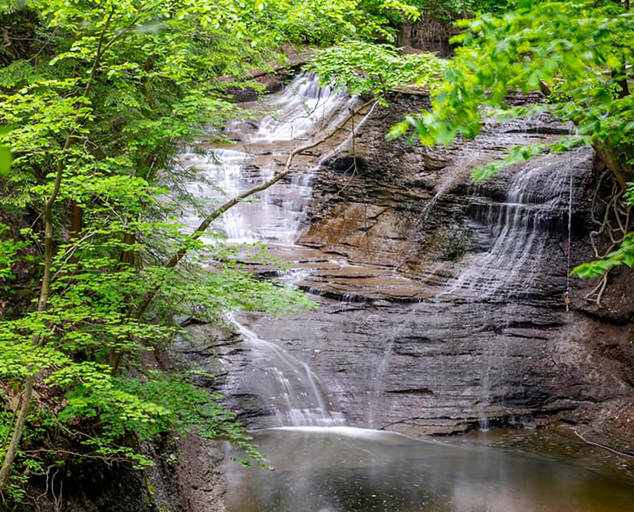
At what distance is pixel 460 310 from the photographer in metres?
12.0

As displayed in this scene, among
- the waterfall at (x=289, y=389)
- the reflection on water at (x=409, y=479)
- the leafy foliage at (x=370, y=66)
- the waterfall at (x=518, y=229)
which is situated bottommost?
the reflection on water at (x=409, y=479)

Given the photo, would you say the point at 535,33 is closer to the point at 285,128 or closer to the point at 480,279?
the point at 480,279

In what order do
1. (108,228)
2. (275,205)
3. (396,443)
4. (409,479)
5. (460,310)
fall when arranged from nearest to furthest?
(108,228)
(409,479)
(396,443)
(460,310)
(275,205)

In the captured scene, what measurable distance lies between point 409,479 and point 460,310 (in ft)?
15.1

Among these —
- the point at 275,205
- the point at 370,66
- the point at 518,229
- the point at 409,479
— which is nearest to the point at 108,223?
the point at 370,66

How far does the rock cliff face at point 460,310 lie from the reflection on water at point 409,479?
0.91m

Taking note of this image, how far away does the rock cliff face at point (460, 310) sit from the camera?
423 inches

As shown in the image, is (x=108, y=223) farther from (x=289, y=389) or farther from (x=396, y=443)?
(x=396, y=443)

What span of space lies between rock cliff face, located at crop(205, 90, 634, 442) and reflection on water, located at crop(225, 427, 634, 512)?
0.91 meters

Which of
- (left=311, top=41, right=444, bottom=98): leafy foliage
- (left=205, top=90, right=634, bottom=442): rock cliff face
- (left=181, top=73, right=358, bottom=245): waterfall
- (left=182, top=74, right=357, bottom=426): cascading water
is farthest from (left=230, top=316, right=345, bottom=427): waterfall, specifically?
(left=311, top=41, right=444, bottom=98): leafy foliage

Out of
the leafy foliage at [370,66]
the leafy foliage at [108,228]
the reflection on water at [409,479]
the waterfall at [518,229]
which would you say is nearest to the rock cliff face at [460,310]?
the waterfall at [518,229]

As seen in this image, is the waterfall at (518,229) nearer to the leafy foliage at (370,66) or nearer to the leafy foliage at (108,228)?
the leafy foliage at (370,66)

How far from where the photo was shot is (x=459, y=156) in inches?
633

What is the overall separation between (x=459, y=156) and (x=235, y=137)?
768cm
